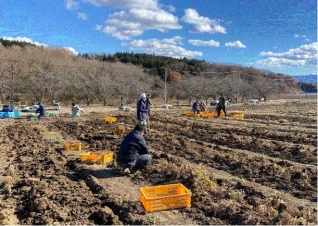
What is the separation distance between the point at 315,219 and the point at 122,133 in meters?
8.32

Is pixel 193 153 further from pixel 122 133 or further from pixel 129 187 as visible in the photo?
pixel 122 133

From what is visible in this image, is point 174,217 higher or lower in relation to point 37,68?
lower

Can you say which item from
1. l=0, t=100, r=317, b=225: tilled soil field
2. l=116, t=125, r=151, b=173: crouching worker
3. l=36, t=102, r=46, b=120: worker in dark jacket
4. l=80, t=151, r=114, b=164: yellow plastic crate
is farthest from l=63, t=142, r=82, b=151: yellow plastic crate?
l=36, t=102, r=46, b=120: worker in dark jacket

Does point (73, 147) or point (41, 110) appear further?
point (41, 110)

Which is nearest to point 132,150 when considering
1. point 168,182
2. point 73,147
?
point 168,182

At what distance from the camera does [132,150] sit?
6.40 metres

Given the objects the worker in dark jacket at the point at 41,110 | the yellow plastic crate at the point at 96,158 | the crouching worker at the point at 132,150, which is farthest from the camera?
the worker in dark jacket at the point at 41,110

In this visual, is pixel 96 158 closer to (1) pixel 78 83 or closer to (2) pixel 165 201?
(2) pixel 165 201

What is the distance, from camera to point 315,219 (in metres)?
4.43

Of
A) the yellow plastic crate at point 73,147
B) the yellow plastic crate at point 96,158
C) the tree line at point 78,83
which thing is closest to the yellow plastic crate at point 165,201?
the yellow plastic crate at point 96,158

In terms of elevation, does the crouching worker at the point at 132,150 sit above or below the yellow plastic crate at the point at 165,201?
above

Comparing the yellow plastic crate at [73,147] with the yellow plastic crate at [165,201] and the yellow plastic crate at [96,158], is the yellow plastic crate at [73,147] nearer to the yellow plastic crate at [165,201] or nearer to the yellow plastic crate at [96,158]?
the yellow plastic crate at [96,158]

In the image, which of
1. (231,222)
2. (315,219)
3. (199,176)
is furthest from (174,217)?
(315,219)

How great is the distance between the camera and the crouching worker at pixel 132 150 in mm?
6379
